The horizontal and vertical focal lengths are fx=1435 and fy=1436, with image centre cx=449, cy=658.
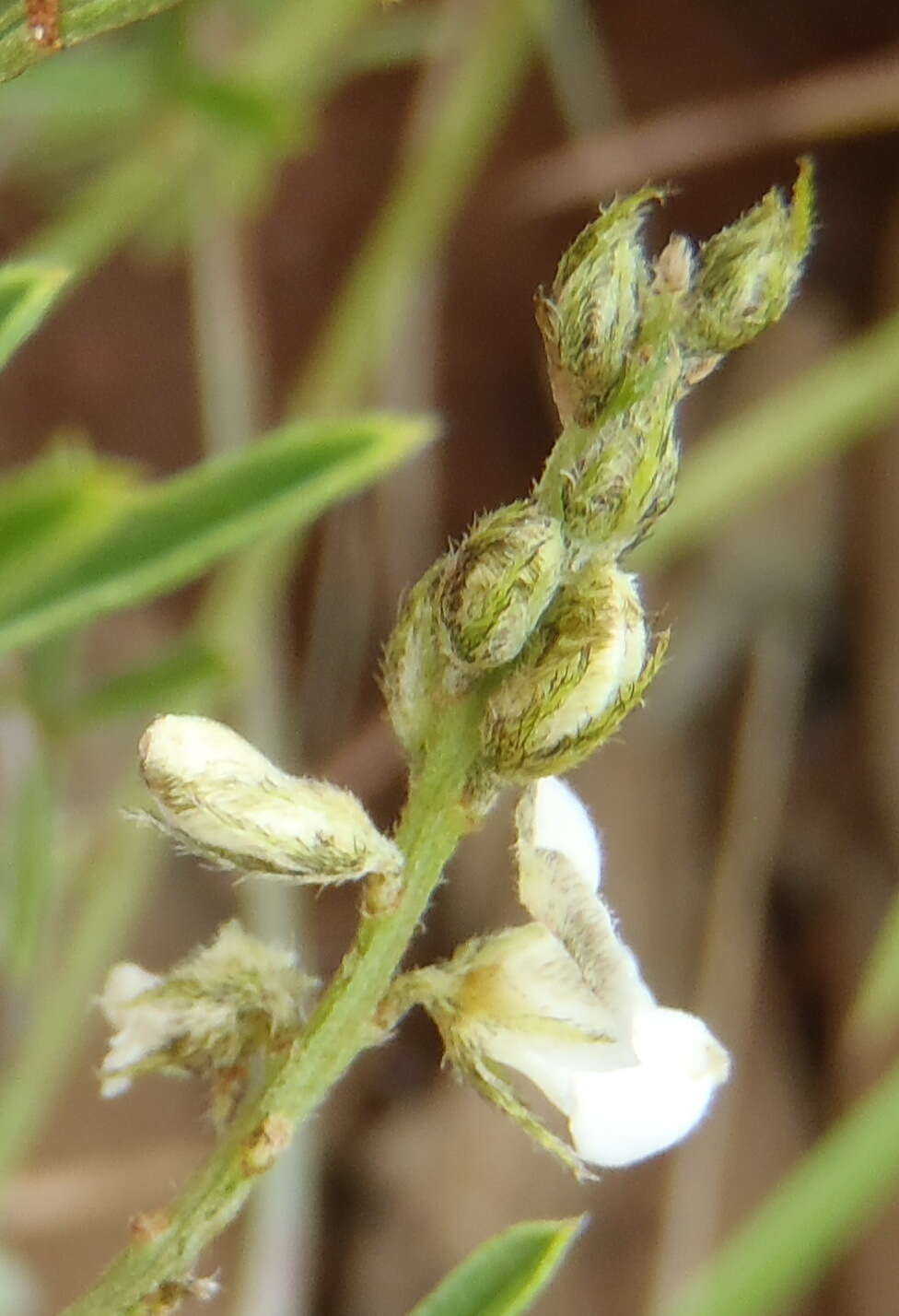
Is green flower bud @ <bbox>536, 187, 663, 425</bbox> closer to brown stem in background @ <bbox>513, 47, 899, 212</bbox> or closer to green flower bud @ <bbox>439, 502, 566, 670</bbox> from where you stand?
green flower bud @ <bbox>439, 502, 566, 670</bbox>

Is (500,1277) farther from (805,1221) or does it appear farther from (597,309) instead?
(805,1221)

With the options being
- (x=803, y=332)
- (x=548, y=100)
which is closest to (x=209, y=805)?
(x=803, y=332)

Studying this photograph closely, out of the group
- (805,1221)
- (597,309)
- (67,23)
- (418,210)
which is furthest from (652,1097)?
(418,210)

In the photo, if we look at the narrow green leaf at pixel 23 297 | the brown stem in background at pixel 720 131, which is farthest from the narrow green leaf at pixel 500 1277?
the brown stem in background at pixel 720 131

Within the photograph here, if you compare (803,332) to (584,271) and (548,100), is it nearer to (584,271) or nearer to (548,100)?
(548,100)

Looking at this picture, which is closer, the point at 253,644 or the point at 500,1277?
the point at 500,1277

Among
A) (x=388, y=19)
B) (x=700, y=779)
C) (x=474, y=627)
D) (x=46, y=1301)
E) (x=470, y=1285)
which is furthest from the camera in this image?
(x=700, y=779)

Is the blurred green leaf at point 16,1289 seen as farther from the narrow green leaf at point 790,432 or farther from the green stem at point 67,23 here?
the green stem at point 67,23
